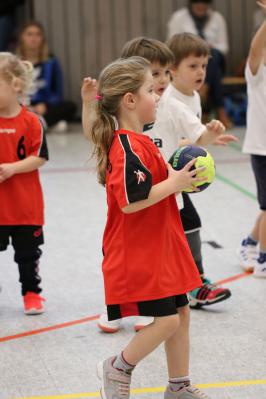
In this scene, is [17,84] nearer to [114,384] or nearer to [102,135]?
[102,135]

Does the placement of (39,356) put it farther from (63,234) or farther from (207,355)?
(63,234)

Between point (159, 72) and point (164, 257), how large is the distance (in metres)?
1.17

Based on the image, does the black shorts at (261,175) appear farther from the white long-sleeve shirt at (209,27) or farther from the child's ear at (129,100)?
the white long-sleeve shirt at (209,27)

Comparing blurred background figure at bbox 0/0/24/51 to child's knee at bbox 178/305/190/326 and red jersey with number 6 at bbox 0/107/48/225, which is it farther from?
child's knee at bbox 178/305/190/326

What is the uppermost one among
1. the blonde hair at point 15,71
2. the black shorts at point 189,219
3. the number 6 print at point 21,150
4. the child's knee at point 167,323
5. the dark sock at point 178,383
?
the blonde hair at point 15,71

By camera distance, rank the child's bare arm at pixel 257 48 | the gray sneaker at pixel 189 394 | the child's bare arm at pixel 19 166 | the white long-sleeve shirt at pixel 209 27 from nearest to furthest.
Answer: the gray sneaker at pixel 189 394 → the child's bare arm at pixel 19 166 → the child's bare arm at pixel 257 48 → the white long-sleeve shirt at pixel 209 27

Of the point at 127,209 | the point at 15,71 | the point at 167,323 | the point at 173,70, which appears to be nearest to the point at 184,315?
the point at 167,323

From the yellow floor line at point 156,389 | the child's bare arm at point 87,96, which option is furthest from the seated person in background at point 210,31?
the yellow floor line at point 156,389

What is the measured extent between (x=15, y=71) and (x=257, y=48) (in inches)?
49.7

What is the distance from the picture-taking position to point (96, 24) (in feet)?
33.8

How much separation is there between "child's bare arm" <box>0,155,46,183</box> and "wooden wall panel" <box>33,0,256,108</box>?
660 centimetres

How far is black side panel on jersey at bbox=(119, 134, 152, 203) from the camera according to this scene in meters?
2.74

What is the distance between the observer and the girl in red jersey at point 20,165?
3.91 meters

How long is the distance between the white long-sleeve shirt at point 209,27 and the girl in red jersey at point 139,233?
694 cm
